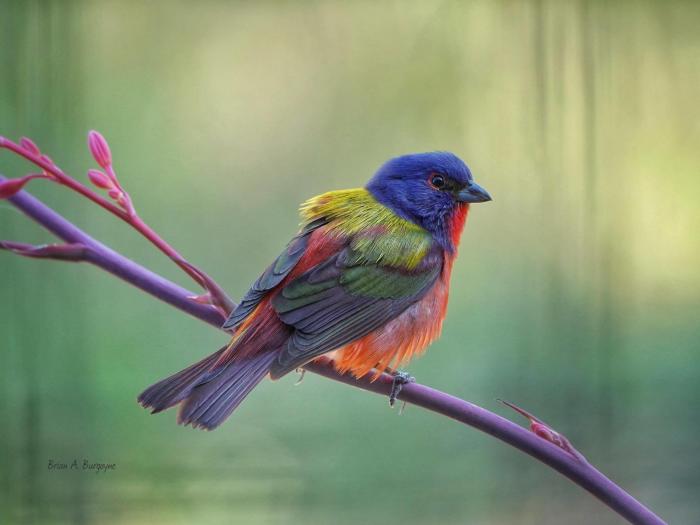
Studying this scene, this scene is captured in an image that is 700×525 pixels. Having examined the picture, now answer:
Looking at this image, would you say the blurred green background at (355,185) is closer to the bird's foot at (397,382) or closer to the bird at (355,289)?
the bird at (355,289)

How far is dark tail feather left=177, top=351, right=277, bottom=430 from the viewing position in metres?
0.57

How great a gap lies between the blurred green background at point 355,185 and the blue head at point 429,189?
0.16 meters

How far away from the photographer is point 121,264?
0.55 metres

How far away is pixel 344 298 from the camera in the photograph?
0.75m

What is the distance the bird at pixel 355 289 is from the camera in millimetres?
645

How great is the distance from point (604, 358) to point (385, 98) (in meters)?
0.46

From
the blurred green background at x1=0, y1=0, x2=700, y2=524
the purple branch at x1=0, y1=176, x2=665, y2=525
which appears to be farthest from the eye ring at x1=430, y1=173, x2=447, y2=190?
the purple branch at x1=0, y1=176, x2=665, y2=525

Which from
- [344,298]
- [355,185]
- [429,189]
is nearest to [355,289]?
[344,298]

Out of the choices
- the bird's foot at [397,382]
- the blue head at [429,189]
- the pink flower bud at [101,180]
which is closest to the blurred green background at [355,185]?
the blue head at [429,189]

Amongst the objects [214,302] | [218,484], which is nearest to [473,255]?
[218,484]

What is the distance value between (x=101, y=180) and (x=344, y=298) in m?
0.29

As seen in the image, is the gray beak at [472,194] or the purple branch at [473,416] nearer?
the purple branch at [473,416]

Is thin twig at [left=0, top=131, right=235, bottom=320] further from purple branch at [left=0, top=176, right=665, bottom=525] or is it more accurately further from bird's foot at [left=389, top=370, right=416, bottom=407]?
bird's foot at [left=389, top=370, right=416, bottom=407]

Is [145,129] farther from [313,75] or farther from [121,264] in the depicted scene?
[121,264]
